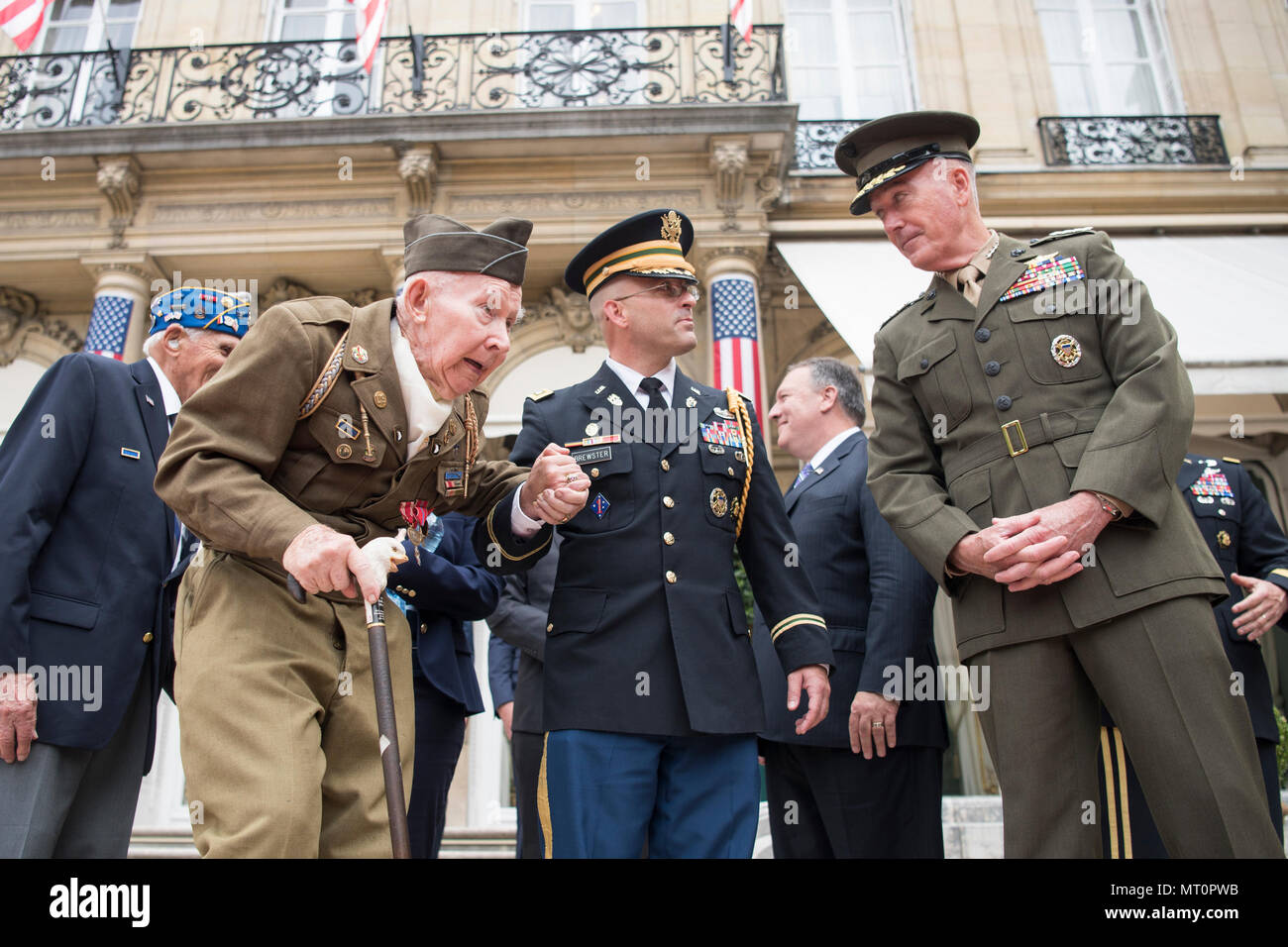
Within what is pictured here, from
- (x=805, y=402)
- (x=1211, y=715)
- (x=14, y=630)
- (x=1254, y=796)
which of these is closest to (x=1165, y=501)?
(x=1211, y=715)

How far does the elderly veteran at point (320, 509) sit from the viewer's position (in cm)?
191

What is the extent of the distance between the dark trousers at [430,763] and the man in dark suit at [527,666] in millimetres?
253

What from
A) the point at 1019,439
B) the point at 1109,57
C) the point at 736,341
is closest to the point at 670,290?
the point at 1019,439

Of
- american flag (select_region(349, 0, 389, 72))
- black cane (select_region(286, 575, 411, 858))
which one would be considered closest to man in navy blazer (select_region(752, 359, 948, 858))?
black cane (select_region(286, 575, 411, 858))

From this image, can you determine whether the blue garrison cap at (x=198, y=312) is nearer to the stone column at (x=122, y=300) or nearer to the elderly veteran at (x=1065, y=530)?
the elderly veteran at (x=1065, y=530)

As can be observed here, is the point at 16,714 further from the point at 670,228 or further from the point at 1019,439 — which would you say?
the point at 1019,439

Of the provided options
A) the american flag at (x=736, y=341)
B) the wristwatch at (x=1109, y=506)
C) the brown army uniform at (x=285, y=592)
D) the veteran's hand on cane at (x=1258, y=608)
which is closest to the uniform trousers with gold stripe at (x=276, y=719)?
the brown army uniform at (x=285, y=592)

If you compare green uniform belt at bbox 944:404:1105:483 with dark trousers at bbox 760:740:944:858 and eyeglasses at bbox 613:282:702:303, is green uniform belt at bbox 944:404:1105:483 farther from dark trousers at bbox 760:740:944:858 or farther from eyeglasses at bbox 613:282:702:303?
dark trousers at bbox 760:740:944:858

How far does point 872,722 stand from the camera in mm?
3189

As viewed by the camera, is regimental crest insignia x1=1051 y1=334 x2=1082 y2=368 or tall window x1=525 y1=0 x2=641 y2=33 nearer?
regimental crest insignia x1=1051 y1=334 x2=1082 y2=368

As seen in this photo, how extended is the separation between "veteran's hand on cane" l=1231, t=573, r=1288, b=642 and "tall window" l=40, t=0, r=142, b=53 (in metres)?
11.5

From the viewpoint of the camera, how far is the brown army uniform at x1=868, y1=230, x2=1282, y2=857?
2141 mm

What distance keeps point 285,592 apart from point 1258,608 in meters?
3.47

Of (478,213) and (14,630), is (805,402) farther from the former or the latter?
(478,213)
